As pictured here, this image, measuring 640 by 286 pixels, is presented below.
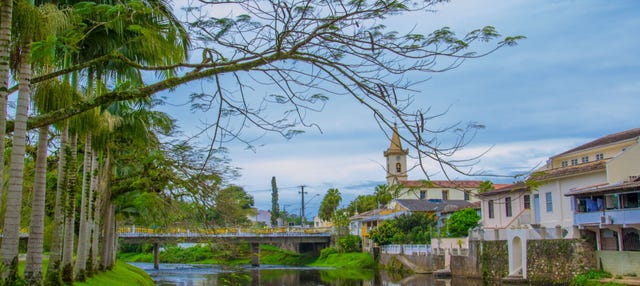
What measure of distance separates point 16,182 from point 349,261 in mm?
53476

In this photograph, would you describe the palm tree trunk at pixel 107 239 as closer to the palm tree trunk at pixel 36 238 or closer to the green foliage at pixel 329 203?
the palm tree trunk at pixel 36 238

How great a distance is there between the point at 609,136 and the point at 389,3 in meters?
39.8

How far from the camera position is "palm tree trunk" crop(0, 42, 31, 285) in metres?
11.5

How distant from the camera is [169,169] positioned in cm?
1875

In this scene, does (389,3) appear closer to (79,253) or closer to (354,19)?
(354,19)

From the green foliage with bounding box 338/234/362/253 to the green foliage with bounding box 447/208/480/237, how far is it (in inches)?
816

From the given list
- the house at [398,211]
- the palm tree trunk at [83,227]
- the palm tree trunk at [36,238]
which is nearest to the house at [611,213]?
the palm tree trunk at [83,227]

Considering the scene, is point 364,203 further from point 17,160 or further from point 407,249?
point 17,160

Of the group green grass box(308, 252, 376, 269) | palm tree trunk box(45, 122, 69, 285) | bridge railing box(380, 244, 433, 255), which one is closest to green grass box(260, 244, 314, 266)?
green grass box(308, 252, 376, 269)

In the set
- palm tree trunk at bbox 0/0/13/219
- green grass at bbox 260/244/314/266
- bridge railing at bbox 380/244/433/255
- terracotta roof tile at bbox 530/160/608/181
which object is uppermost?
terracotta roof tile at bbox 530/160/608/181

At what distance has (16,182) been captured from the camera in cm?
1188

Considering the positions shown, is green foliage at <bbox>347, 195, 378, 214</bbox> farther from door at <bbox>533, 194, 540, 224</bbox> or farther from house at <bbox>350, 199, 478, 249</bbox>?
door at <bbox>533, 194, 540, 224</bbox>

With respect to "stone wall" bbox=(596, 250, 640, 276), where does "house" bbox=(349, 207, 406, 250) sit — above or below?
above

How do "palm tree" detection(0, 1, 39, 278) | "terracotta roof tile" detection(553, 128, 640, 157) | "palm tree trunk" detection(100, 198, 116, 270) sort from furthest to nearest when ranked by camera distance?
"terracotta roof tile" detection(553, 128, 640, 157), "palm tree trunk" detection(100, 198, 116, 270), "palm tree" detection(0, 1, 39, 278)
